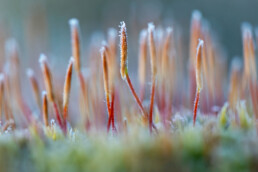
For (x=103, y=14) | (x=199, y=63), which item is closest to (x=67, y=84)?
(x=199, y=63)

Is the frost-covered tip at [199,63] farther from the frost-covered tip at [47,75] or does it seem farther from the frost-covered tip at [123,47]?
the frost-covered tip at [47,75]

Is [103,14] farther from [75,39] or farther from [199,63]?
[199,63]

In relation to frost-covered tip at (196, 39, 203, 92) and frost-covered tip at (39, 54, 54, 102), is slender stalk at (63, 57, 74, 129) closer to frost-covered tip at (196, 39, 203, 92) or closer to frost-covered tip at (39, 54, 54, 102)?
frost-covered tip at (39, 54, 54, 102)

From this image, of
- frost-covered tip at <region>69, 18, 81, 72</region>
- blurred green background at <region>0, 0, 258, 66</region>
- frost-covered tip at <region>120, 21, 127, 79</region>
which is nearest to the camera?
frost-covered tip at <region>120, 21, 127, 79</region>

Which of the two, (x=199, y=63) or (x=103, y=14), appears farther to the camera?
(x=103, y=14)

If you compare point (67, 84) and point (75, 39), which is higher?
point (75, 39)

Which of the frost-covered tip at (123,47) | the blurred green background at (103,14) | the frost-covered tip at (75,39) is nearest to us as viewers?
the frost-covered tip at (123,47)

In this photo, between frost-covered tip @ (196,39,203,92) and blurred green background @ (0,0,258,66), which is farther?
blurred green background @ (0,0,258,66)

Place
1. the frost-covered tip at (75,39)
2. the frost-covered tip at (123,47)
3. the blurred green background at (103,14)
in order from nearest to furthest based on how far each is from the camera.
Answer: the frost-covered tip at (123,47) < the frost-covered tip at (75,39) < the blurred green background at (103,14)

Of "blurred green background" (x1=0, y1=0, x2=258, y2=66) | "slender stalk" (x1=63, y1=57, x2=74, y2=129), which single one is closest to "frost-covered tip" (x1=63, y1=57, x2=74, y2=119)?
"slender stalk" (x1=63, y1=57, x2=74, y2=129)

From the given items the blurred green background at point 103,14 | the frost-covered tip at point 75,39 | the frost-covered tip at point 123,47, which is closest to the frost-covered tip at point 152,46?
the frost-covered tip at point 123,47

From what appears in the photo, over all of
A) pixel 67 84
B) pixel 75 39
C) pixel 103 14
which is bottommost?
pixel 67 84
